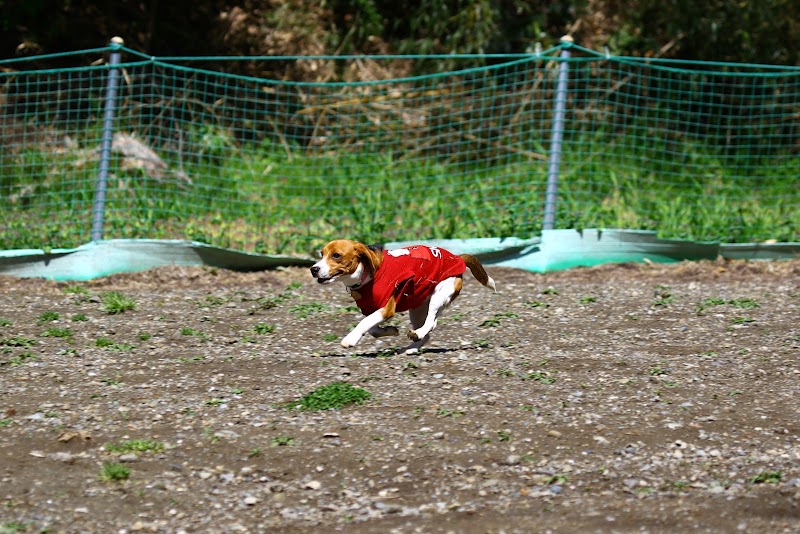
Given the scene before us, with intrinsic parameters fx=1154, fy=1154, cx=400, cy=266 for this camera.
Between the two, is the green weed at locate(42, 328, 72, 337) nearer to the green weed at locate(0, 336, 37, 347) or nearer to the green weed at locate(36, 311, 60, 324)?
the green weed at locate(0, 336, 37, 347)

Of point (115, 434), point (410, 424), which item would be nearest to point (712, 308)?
point (410, 424)

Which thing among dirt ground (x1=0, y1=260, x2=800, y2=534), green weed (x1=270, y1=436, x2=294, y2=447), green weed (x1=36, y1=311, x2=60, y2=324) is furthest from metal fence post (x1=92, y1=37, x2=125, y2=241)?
green weed (x1=270, y1=436, x2=294, y2=447)

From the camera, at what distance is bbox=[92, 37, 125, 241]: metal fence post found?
9.55 m

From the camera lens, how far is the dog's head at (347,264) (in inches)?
243

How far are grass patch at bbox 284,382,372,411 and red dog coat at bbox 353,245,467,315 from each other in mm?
514

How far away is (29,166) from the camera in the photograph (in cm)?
1091

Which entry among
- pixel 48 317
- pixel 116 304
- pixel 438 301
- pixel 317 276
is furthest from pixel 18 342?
pixel 438 301

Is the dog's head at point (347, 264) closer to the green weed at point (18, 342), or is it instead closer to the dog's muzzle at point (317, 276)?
the dog's muzzle at point (317, 276)

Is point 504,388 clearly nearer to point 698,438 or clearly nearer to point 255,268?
point 698,438

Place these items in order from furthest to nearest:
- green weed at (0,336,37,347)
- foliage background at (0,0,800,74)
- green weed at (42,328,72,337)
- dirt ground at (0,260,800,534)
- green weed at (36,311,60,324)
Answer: foliage background at (0,0,800,74) → green weed at (36,311,60,324) → green weed at (42,328,72,337) → green weed at (0,336,37,347) → dirt ground at (0,260,800,534)

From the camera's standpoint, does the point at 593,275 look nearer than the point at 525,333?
No

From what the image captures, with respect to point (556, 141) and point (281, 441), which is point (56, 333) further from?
point (556, 141)

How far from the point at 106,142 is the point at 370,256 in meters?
4.18

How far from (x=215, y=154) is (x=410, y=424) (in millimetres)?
6839
